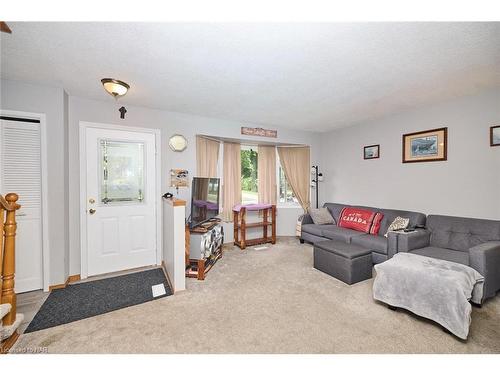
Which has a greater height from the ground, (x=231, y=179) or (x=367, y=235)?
(x=231, y=179)

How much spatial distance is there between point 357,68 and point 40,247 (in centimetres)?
418

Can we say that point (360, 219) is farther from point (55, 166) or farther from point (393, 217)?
point (55, 166)

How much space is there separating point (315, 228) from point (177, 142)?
3.02m

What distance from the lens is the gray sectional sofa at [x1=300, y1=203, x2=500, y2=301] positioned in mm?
2195

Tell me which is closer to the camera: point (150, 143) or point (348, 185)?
point (150, 143)

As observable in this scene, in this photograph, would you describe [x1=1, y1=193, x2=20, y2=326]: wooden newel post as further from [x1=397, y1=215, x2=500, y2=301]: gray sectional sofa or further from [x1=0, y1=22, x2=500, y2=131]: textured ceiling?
[x1=397, y1=215, x2=500, y2=301]: gray sectional sofa

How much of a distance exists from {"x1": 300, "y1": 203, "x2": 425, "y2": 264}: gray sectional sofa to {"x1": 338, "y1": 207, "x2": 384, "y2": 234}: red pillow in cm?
9

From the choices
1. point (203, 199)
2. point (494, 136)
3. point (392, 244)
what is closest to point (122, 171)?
point (203, 199)

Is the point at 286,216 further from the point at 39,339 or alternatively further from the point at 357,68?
the point at 39,339

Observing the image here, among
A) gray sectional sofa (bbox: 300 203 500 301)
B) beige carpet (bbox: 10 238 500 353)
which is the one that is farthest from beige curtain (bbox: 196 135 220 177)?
gray sectional sofa (bbox: 300 203 500 301)

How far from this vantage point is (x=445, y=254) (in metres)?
2.56

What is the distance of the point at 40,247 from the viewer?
Answer: 260 centimetres
